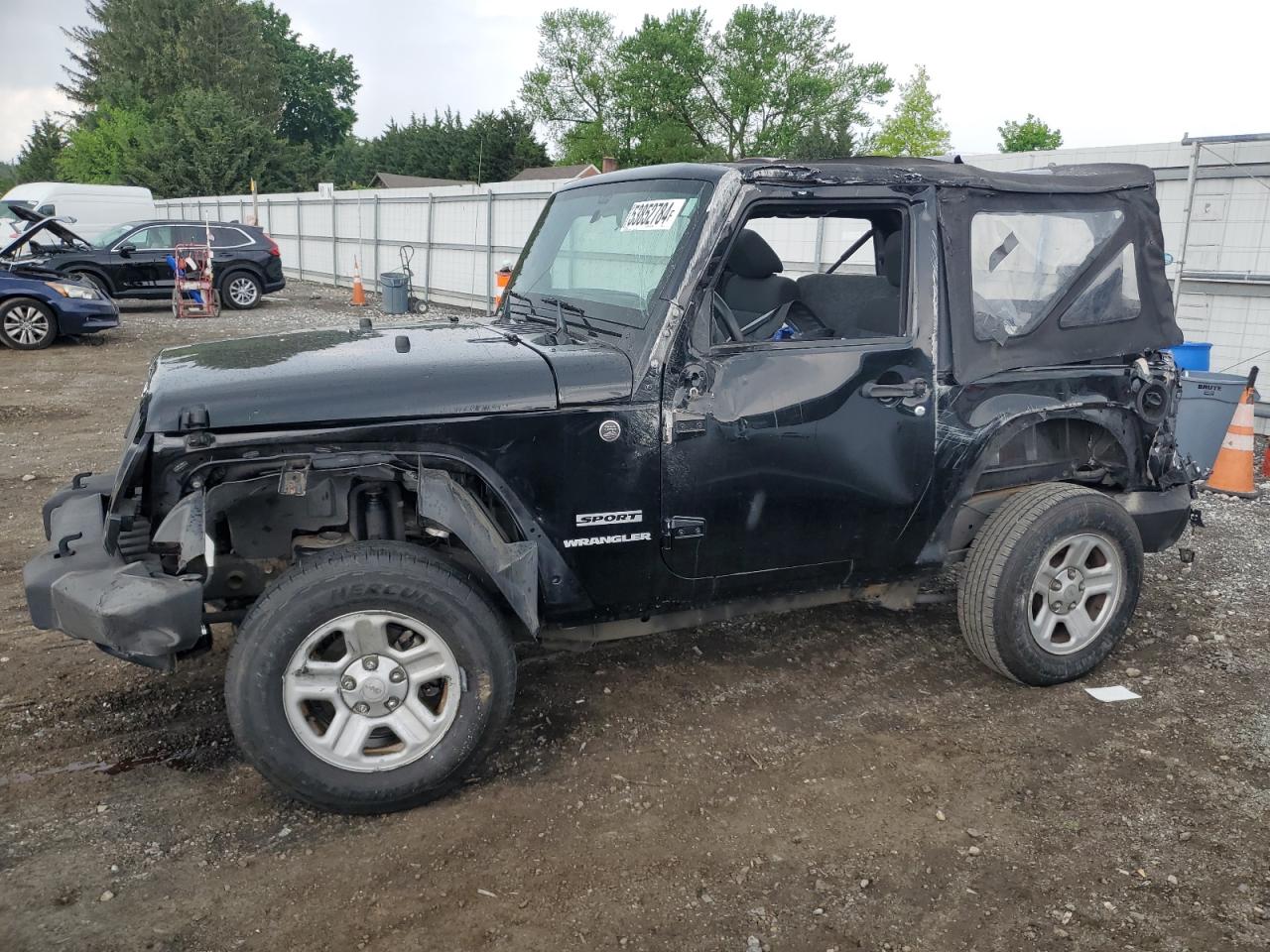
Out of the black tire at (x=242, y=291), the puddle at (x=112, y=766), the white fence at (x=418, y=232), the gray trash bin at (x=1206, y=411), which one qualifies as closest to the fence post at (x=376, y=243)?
the white fence at (x=418, y=232)

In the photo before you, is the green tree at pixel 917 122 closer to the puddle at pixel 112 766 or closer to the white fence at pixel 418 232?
the white fence at pixel 418 232

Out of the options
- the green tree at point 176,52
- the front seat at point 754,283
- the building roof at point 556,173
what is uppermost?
the green tree at point 176,52

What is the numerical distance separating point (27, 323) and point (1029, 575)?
1389 centimetres

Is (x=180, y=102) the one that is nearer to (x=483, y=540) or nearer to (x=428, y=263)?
(x=428, y=263)

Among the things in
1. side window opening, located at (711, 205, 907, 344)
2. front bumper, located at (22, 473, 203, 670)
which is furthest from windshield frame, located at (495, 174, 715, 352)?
front bumper, located at (22, 473, 203, 670)

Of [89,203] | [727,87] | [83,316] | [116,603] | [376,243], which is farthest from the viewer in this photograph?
[727,87]

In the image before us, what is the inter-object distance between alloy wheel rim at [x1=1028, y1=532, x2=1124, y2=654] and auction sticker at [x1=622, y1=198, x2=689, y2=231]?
82.4 inches

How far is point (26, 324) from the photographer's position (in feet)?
43.7

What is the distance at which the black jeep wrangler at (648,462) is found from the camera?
3.08 metres

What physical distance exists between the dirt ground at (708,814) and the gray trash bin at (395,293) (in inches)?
555

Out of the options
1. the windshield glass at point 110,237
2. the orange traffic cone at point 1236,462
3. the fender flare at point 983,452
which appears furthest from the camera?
the windshield glass at point 110,237

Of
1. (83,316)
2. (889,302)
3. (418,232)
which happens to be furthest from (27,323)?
(889,302)

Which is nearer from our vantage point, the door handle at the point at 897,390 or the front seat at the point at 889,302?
the door handle at the point at 897,390

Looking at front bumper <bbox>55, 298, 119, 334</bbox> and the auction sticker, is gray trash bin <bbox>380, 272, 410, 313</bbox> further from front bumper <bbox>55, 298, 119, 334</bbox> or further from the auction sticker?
the auction sticker
